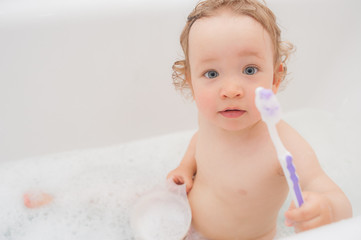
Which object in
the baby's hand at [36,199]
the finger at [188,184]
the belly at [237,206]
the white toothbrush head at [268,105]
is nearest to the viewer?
the white toothbrush head at [268,105]

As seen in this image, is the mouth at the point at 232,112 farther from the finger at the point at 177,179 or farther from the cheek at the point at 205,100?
the finger at the point at 177,179

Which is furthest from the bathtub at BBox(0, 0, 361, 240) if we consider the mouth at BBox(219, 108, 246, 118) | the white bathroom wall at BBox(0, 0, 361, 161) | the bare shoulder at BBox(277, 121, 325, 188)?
the mouth at BBox(219, 108, 246, 118)

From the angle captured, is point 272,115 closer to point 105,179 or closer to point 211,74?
point 211,74

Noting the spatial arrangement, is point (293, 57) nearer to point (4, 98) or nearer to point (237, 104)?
point (237, 104)

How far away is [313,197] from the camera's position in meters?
0.70

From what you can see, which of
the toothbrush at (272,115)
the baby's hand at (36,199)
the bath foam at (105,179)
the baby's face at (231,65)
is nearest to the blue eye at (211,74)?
the baby's face at (231,65)

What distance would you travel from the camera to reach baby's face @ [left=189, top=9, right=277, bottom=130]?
29.2 inches

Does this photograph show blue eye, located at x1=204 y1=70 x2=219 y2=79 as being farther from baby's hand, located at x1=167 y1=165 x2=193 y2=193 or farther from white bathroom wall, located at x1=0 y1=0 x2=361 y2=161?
white bathroom wall, located at x1=0 y1=0 x2=361 y2=161

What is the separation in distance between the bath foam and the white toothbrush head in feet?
1.86

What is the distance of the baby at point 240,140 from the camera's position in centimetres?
74

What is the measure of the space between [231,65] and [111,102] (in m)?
0.66

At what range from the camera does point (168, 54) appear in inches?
51.3

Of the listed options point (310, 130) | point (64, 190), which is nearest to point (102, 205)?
point (64, 190)

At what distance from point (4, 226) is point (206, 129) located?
24.3 inches
